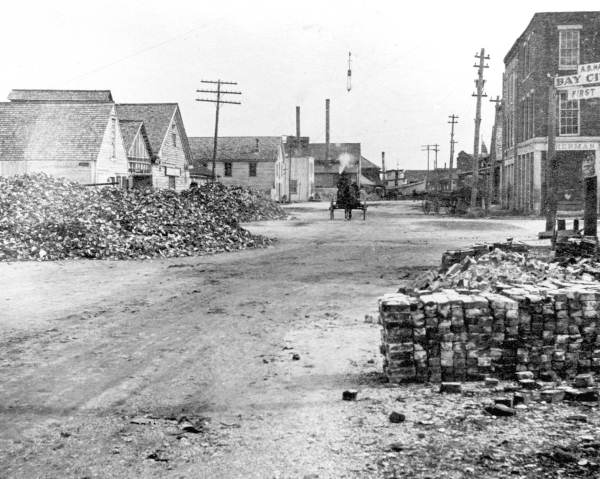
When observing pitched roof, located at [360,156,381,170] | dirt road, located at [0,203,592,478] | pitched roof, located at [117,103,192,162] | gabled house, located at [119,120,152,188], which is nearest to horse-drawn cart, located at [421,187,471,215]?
pitched roof, located at [117,103,192,162]

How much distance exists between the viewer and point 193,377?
5617 mm

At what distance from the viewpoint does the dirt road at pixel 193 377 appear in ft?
13.0

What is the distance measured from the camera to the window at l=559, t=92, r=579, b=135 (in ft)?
112

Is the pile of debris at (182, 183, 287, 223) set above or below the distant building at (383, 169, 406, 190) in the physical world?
below

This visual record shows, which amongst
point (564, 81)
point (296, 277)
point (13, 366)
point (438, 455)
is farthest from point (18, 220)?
point (438, 455)

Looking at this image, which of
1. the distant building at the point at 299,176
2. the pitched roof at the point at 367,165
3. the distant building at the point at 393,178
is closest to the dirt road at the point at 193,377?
the distant building at the point at 299,176

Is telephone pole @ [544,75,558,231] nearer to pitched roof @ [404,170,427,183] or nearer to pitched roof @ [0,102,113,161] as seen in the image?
pitched roof @ [0,102,113,161]

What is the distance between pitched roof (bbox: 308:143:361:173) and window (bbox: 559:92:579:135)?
59.1 meters

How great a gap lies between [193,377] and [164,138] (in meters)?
35.7

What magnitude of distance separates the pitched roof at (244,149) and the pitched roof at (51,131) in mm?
32594

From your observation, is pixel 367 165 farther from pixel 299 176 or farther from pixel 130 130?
pixel 130 130

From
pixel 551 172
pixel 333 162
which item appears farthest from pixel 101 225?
pixel 333 162

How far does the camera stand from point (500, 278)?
22.9 feet

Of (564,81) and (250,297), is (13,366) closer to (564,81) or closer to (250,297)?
(250,297)
